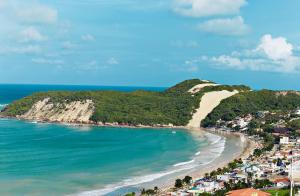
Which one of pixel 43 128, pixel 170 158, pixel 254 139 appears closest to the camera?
pixel 170 158

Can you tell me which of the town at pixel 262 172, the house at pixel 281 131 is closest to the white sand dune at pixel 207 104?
the town at pixel 262 172

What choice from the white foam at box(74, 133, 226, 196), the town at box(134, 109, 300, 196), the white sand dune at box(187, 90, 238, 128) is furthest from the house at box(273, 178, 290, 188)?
the white sand dune at box(187, 90, 238, 128)

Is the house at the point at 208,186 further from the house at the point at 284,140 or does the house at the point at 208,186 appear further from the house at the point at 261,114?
the house at the point at 261,114

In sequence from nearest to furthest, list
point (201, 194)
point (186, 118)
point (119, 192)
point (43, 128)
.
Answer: point (201, 194) < point (119, 192) < point (43, 128) < point (186, 118)

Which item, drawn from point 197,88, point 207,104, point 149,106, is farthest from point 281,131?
point 197,88

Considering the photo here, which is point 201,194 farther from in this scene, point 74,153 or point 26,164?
point 74,153

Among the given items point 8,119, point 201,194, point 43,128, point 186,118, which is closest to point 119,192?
point 201,194

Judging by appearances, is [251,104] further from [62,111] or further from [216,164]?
[216,164]
